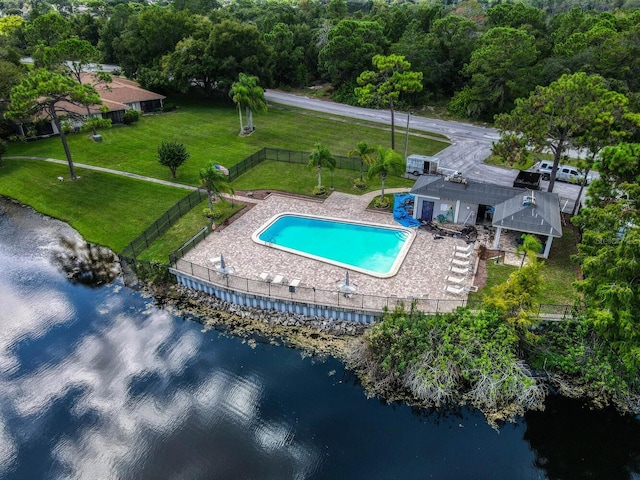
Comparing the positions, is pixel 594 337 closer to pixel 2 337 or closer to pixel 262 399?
pixel 262 399

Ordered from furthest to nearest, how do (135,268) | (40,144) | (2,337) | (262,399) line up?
1. (40,144)
2. (135,268)
3. (2,337)
4. (262,399)

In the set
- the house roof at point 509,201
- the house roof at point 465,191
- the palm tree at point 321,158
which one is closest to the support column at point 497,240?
the house roof at point 509,201

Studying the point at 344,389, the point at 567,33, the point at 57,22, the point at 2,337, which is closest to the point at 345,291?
the point at 344,389

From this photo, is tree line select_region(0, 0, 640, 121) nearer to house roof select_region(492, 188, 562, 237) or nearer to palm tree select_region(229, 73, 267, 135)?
palm tree select_region(229, 73, 267, 135)

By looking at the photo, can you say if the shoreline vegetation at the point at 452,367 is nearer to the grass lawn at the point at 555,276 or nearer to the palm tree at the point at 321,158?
the grass lawn at the point at 555,276

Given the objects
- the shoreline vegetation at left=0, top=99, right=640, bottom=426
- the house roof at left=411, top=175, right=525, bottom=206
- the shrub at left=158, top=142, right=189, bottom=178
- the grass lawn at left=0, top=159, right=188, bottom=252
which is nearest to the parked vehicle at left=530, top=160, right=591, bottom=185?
the house roof at left=411, top=175, right=525, bottom=206

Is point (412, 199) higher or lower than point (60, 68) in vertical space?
lower

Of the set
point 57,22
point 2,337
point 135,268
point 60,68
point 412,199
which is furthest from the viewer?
point 57,22
